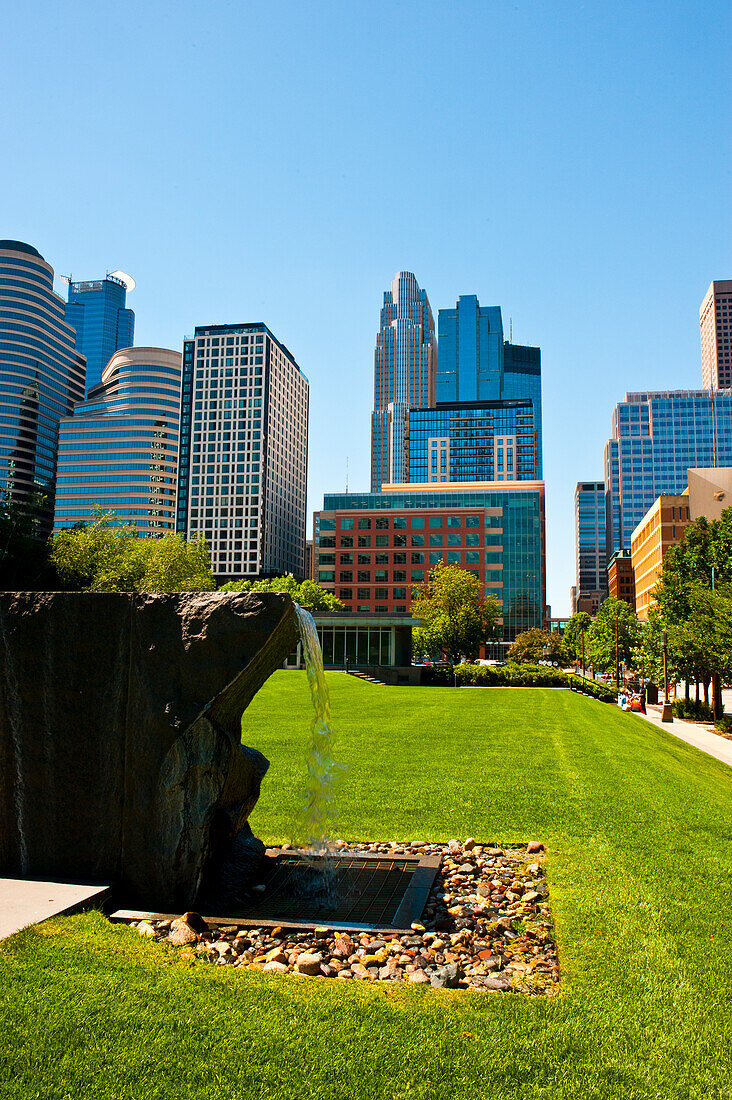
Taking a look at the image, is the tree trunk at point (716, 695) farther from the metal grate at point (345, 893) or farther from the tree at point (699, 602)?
the metal grate at point (345, 893)

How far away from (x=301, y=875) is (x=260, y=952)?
193 cm

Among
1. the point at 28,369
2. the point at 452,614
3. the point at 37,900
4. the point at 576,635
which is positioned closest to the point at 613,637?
the point at 452,614

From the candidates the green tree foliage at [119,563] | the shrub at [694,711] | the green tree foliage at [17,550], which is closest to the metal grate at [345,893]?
the shrub at [694,711]

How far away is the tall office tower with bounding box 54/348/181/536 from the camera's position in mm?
153750

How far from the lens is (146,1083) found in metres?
3.76

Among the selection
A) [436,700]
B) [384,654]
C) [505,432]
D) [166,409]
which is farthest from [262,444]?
[436,700]

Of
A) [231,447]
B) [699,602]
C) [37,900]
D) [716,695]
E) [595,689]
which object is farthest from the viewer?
[231,447]

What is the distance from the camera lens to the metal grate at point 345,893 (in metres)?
6.30

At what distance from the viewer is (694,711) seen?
1455 inches

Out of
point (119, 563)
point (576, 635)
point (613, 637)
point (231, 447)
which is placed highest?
point (231, 447)

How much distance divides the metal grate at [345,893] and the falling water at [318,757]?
0.63 feet

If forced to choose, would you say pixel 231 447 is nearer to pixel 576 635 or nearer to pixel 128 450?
pixel 128 450

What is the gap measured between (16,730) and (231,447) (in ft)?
499

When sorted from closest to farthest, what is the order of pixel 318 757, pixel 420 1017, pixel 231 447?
pixel 420 1017, pixel 318 757, pixel 231 447
